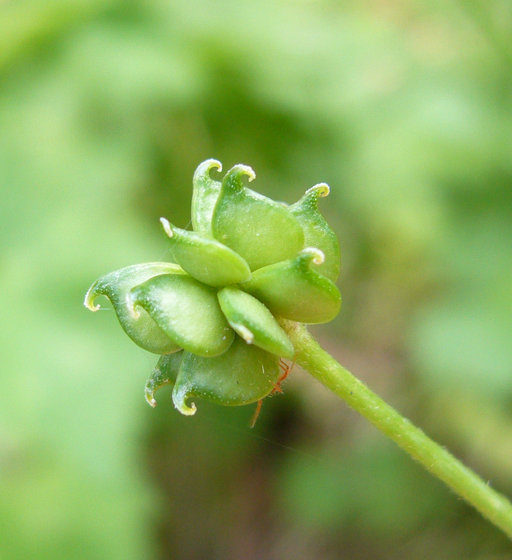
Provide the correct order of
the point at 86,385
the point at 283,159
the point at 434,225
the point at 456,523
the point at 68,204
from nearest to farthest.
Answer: the point at 86,385
the point at 456,523
the point at 68,204
the point at 434,225
the point at 283,159

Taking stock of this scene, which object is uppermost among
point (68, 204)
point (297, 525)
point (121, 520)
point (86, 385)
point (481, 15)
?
point (481, 15)

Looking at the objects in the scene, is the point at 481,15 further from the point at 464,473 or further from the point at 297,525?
the point at 464,473

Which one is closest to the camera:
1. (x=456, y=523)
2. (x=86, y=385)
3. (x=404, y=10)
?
(x=86, y=385)

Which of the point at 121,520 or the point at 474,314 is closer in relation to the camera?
the point at 121,520

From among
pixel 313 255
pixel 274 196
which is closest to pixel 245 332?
pixel 313 255

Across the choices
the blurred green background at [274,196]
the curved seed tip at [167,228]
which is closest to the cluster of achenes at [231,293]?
the curved seed tip at [167,228]

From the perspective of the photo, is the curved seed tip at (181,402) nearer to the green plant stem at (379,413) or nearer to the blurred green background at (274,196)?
the green plant stem at (379,413)

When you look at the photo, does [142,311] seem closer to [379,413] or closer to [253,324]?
[253,324]

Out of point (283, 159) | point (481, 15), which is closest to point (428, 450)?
point (481, 15)
